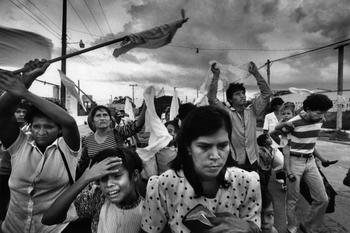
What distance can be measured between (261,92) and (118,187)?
2.70 m

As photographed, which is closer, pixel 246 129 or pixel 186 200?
pixel 186 200

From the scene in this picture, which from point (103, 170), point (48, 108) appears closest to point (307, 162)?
point (103, 170)

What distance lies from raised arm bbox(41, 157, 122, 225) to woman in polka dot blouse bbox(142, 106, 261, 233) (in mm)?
346

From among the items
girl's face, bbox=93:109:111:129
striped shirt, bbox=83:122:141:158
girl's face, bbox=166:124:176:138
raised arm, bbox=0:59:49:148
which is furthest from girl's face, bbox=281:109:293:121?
raised arm, bbox=0:59:49:148

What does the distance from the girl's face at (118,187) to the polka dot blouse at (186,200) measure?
0.31 meters

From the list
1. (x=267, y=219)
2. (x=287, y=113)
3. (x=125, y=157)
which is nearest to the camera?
(x=267, y=219)

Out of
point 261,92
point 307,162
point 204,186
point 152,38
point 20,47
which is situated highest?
point 20,47

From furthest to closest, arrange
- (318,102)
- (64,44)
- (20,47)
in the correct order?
(64,44)
(20,47)
(318,102)

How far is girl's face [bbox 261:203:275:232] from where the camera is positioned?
4.37 ft

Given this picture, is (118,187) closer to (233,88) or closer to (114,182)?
(114,182)

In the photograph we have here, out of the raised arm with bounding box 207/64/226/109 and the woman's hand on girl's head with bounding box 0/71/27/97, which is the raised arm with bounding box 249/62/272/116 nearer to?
the raised arm with bounding box 207/64/226/109

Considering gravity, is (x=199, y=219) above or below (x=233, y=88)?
below

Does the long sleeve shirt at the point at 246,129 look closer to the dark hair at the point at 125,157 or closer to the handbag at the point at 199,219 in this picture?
the dark hair at the point at 125,157

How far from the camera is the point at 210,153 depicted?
1173 mm
